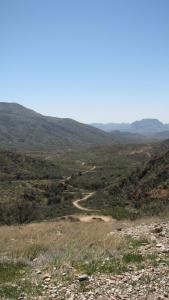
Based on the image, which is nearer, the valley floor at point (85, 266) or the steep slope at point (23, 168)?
the valley floor at point (85, 266)

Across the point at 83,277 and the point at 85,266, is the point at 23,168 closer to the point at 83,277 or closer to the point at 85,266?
the point at 85,266

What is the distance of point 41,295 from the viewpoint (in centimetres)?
871

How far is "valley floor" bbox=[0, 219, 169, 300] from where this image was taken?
8.90m

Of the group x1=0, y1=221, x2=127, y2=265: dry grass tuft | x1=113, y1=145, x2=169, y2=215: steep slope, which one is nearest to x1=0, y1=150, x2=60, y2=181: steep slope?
x1=113, y1=145, x2=169, y2=215: steep slope

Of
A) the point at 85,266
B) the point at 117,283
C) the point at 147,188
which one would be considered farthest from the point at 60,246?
the point at 147,188

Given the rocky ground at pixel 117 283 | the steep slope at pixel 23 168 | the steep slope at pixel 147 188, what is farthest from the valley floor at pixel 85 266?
the steep slope at pixel 23 168

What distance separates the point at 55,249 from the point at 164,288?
4.60 meters

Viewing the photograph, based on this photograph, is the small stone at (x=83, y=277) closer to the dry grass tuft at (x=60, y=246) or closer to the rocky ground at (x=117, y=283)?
the rocky ground at (x=117, y=283)

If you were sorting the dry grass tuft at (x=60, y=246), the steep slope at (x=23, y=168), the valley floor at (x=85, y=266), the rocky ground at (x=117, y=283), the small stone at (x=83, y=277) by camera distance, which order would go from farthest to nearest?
the steep slope at (x=23, y=168), the dry grass tuft at (x=60, y=246), the small stone at (x=83, y=277), the valley floor at (x=85, y=266), the rocky ground at (x=117, y=283)

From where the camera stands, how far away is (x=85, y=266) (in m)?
10.9

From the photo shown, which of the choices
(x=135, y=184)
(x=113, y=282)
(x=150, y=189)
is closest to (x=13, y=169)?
(x=135, y=184)

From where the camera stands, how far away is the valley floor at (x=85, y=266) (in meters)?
8.90

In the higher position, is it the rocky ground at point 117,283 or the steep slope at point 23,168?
the rocky ground at point 117,283

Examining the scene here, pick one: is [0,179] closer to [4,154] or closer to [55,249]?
[4,154]
